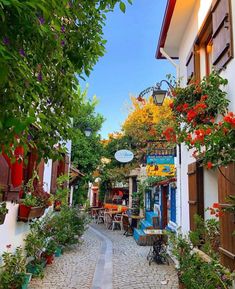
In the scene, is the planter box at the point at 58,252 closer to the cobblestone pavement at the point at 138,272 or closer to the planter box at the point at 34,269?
the cobblestone pavement at the point at 138,272

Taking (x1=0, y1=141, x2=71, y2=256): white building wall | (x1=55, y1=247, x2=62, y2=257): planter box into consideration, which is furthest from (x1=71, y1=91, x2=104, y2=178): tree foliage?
(x1=0, y1=141, x2=71, y2=256): white building wall

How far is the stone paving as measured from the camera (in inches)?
251

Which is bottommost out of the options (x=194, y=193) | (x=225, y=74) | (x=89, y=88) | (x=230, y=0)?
(x=194, y=193)

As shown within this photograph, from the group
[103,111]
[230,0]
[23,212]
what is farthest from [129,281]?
[103,111]

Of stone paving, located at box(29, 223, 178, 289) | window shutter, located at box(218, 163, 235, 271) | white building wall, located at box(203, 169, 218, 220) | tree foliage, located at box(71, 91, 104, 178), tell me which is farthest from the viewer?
tree foliage, located at box(71, 91, 104, 178)

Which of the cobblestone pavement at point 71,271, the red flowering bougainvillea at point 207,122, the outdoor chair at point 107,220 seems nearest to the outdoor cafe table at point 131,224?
the outdoor chair at point 107,220

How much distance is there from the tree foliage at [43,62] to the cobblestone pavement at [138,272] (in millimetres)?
4743

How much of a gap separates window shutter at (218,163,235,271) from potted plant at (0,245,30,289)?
10.6ft

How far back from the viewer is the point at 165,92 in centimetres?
789

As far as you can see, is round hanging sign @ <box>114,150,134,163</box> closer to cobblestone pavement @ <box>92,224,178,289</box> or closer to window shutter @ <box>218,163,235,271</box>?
cobblestone pavement @ <box>92,224,178,289</box>

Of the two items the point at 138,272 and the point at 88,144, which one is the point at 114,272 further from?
the point at 88,144

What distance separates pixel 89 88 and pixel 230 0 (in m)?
17.9

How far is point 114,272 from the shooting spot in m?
7.60

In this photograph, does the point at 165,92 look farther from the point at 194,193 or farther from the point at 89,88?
the point at 89,88
